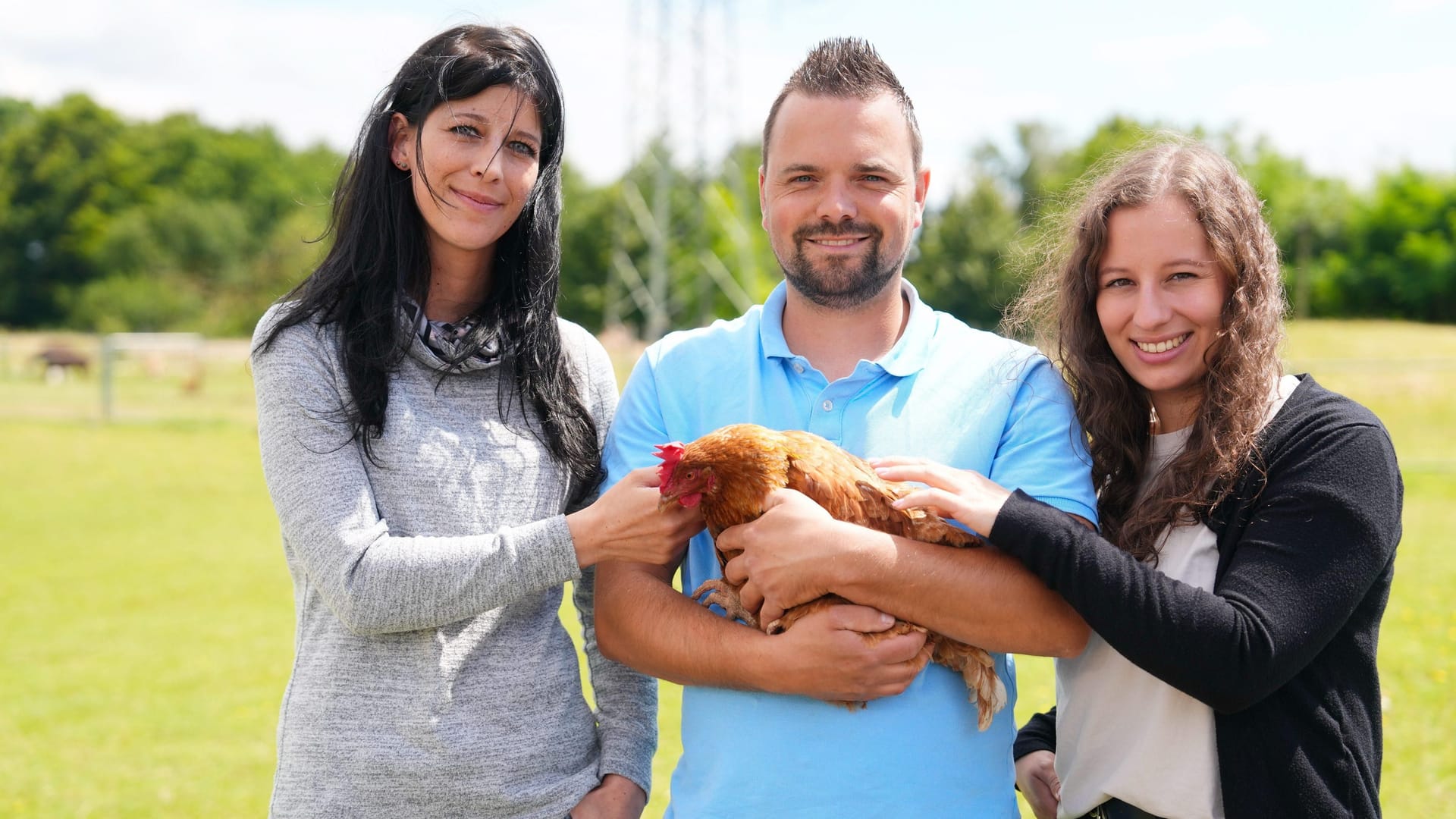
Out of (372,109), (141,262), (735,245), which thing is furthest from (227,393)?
(141,262)

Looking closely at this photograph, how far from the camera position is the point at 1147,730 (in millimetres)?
2330

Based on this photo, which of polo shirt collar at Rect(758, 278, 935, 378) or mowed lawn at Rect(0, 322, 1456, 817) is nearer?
polo shirt collar at Rect(758, 278, 935, 378)

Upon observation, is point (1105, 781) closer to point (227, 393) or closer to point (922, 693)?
point (922, 693)

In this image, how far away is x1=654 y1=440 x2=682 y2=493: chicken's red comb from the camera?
2.36 m

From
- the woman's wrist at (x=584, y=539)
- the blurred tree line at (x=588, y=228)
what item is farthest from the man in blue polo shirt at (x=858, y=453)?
the blurred tree line at (x=588, y=228)

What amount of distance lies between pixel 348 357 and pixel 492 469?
0.44m

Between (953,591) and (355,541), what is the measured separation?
135 centimetres

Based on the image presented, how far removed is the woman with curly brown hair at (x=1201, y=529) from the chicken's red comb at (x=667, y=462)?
48 centimetres

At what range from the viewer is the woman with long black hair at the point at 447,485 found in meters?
2.41

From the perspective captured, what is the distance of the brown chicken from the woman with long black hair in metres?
0.10

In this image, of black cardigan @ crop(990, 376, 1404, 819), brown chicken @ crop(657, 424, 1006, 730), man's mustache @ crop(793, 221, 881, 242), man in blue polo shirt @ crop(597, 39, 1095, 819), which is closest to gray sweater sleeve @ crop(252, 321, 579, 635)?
man in blue polo shirt @ crop(597, 39, 1095, 819)

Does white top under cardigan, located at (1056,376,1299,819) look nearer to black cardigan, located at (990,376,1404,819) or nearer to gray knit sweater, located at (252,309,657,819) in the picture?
black cardigan, located at (990,376,1404,819)

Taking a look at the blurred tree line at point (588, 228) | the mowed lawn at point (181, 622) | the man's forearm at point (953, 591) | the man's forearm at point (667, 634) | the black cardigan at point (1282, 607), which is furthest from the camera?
the blurred tree line at point (588, 228)

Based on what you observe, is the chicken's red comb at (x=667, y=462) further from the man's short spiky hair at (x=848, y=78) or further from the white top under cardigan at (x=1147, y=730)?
the white top under cardigan at (x=1147, y=730)
